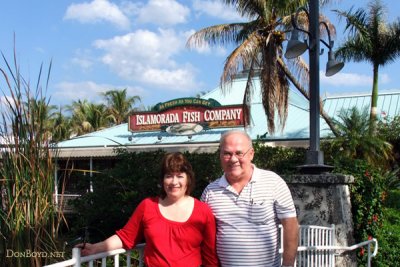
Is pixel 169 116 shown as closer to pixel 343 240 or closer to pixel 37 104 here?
pixel 343 240

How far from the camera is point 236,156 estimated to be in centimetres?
303

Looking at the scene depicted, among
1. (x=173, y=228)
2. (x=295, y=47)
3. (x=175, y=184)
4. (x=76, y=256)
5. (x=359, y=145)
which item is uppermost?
(x=295, y=47)

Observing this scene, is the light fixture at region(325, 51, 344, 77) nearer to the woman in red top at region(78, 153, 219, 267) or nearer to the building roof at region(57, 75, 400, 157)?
the woman in red top at region(78, 153, 219, 267)

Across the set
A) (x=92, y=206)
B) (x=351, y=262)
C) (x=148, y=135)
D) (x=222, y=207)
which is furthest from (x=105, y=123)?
(x=222, y=207)

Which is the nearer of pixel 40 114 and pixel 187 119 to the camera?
pixel 40 114

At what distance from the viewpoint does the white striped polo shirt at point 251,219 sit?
302 centimetres

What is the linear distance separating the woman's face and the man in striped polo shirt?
0.27m

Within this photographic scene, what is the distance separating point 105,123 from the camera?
149 feet

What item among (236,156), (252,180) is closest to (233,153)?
(236,156)

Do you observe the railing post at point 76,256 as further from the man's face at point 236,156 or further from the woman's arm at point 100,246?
the man's face at point 236,156

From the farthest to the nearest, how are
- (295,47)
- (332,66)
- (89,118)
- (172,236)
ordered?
(89,118), (332,66), (295,47), (172,236)

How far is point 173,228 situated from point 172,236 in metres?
0.04

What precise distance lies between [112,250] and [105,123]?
43161 millimetres

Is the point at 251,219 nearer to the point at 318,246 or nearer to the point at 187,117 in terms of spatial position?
the point at 318,246
